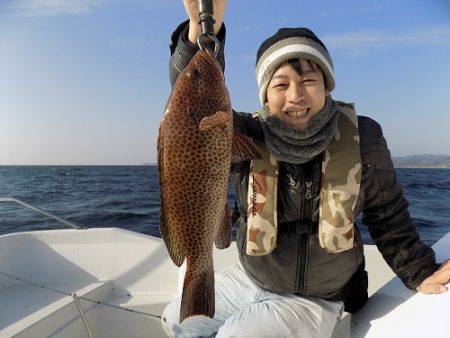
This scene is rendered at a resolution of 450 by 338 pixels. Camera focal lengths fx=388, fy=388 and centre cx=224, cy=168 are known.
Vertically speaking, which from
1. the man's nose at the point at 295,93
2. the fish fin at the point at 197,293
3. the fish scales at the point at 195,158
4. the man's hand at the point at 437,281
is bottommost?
the man's hand at the point at 437,281

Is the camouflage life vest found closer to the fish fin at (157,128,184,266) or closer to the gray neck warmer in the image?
the gray neck warmer

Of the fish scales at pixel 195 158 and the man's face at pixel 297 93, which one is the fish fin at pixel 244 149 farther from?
the man's face at pixel 297 93

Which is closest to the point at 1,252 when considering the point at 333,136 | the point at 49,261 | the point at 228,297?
the point at 49,261

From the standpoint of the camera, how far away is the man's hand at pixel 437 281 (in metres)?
2.72

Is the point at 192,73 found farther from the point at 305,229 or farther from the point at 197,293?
the point at 305,229

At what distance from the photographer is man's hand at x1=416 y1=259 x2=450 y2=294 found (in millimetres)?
2717

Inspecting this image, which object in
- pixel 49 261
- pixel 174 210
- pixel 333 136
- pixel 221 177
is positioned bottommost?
pixel 49 261

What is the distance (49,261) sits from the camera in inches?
202

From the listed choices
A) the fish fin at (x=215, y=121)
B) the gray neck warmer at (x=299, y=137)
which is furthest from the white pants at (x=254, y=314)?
the fish fin at (x=215, y=121)

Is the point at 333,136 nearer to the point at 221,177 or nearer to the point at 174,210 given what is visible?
the point at 221,177

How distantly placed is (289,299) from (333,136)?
3.89ft

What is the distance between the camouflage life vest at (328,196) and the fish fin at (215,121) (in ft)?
2.65

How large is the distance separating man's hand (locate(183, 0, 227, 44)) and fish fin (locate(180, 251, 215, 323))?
4.27 feet

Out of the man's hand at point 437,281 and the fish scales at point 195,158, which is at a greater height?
the fish scales at point 195,158
